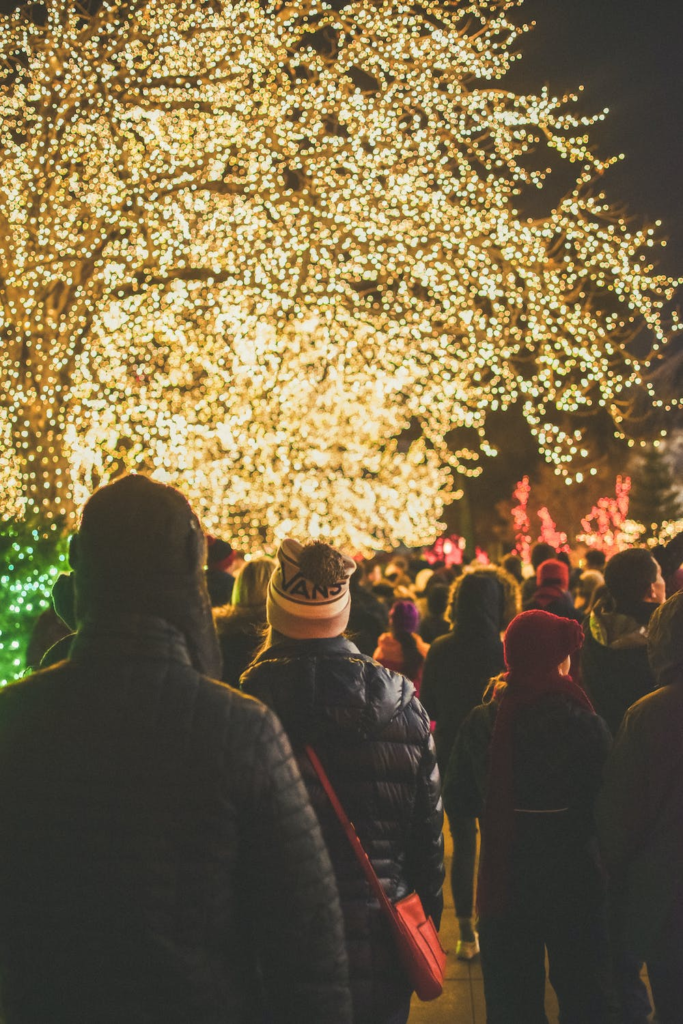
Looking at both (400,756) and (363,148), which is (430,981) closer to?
(400,756)

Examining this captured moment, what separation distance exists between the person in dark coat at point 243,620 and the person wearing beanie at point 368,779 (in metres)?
2.01

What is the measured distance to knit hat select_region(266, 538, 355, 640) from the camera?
323 cm

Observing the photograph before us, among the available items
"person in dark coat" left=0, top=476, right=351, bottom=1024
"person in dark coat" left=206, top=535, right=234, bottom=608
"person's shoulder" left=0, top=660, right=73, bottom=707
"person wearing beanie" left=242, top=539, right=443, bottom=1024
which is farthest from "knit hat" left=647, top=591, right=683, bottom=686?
"person in dark coat" left=206, top=535, right=234, bottom=608

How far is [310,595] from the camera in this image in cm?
325

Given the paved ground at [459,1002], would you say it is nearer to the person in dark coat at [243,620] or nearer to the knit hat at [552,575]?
the person in dark coat at [243,620]

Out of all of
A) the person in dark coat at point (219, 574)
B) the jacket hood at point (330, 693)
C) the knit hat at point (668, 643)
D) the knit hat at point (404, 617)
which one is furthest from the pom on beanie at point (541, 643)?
the knit hat at point (404, 617)

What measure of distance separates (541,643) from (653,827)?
756mm

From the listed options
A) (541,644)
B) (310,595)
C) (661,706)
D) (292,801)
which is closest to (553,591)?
(541,644)

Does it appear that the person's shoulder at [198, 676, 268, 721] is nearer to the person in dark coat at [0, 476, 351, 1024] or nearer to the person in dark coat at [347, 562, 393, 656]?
the person in dark coat at [0, 476, 351, 1024]

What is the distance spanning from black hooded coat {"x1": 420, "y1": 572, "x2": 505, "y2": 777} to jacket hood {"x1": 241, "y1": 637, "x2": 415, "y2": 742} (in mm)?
3145

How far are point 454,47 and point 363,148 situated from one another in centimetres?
146

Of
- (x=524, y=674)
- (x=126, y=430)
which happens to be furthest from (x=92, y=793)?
(x=126, y=430)

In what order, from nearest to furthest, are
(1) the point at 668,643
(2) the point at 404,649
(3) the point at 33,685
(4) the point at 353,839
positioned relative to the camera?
(3) the point at 33,685 < (4) the point at 353,839 < (1) the point at 668,643 < (2) the point at 404,649

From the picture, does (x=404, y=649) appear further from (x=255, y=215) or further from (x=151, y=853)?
(x=255, y=215)
